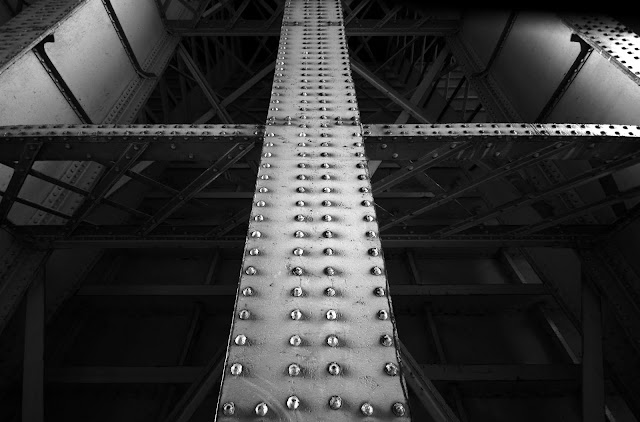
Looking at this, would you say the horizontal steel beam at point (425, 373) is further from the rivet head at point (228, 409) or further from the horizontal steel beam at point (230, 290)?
the rivet head at point (228, 409)

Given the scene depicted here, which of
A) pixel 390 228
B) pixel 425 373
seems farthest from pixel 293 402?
pixel 425 373

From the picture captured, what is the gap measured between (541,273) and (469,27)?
16.2ft

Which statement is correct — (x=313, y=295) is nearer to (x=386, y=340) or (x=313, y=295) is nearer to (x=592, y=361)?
(x=386, y=340)

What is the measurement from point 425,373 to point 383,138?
3566 mm

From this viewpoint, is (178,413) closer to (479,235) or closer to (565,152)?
(479,235)

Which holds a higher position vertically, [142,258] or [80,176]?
[142,258]

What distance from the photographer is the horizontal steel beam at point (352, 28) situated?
7.17 m

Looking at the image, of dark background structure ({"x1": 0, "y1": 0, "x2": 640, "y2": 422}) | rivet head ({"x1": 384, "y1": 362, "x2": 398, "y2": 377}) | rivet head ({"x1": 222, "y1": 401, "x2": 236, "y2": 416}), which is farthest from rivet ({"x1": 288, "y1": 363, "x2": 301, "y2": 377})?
dark background structure ({"x1": 0, "y1": 0, "x2": 640, "y2": 422})

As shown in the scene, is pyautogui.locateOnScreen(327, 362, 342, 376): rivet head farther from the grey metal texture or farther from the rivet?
the rivet

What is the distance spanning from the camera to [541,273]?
5047mm

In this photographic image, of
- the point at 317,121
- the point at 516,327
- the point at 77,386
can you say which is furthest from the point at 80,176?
the point at 516,327

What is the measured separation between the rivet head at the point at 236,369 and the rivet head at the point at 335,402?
0.36m

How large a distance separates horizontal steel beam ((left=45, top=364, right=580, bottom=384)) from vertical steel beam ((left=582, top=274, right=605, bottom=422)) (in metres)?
0.77

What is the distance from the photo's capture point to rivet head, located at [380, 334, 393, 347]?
4.66 feet
